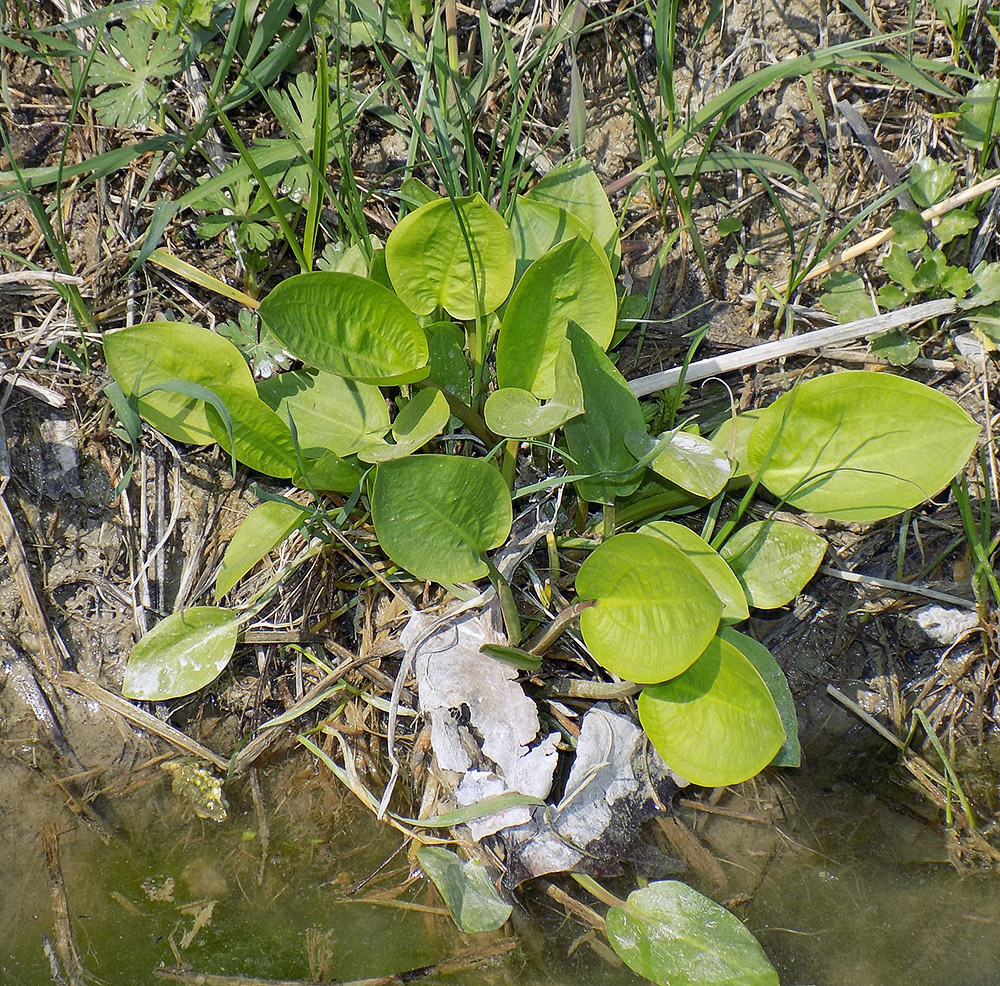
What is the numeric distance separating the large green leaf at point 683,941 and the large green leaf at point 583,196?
1.03 metres

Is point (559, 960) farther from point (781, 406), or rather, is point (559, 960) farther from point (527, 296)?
point (527, 296)

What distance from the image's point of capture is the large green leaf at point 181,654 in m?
1.49

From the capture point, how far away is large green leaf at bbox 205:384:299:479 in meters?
1.41

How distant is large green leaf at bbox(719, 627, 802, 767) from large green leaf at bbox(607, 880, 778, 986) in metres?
0.25

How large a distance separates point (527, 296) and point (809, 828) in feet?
3.27

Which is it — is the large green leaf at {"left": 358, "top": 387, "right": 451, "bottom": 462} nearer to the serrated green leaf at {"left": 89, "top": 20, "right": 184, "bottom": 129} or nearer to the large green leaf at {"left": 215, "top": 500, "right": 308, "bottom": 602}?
the large green leaf at {"left": 215, "top": 500, "right": 308, "bottom": 602}

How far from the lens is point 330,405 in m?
1.48

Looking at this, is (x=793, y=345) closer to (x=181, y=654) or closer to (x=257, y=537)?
(x=257, y=537)

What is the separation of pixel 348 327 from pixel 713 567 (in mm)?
671

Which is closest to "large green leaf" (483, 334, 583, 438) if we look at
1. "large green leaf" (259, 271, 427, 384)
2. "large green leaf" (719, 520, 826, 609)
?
"large green leaf" (259, 271, 427, 384)

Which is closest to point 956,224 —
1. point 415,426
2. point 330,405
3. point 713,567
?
point 713,567

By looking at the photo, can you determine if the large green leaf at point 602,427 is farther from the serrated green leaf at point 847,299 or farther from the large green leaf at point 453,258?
the serrated green leaf at point 847,299

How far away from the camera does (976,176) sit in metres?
1.63

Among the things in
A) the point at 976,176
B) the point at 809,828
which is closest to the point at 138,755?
the point at 809,828
